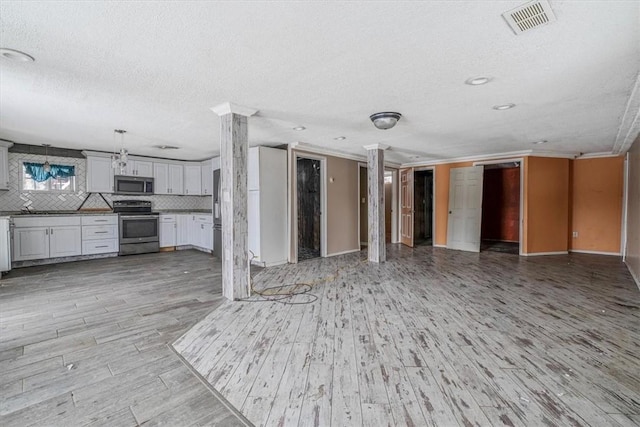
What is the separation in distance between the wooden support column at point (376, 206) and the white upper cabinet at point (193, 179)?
183 inches

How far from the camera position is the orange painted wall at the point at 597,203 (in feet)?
22.3

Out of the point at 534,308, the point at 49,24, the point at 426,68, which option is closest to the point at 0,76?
the point at 49,24

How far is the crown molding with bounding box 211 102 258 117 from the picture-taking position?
3524 millimetres

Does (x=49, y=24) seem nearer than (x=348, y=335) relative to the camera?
Yes

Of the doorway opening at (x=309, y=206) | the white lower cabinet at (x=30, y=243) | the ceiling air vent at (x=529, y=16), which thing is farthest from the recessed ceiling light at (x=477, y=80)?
the white lower cabinet at (x=30, y=243)

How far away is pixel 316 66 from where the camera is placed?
254 cm

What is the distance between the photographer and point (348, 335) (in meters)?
2.73

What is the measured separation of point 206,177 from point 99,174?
2.31 metres

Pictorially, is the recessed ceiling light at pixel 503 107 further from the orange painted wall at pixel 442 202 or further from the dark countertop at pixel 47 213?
the dark countertop at pixel 47 213

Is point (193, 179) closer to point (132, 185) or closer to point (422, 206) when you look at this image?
point (132, 185)

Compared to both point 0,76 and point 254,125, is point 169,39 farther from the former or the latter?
point 254,125

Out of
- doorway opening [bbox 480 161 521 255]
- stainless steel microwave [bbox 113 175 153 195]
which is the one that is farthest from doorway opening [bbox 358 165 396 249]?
→ stainless steel microwave [bbox 113 175 153 195]

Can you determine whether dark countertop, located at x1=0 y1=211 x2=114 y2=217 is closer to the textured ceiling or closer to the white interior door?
the textured ceiling

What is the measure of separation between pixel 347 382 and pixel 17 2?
3.05 m
